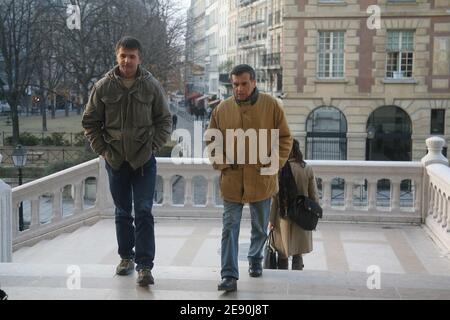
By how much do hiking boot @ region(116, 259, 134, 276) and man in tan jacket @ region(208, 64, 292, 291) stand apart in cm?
91

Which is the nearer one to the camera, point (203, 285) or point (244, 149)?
point (244, 149)

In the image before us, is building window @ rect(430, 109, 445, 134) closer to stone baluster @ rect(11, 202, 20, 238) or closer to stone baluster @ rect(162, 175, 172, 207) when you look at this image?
stone baluster @ rect(162, 175, 172, 207)

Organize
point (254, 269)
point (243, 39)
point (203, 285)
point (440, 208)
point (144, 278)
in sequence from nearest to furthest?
1. point (144, 278)
2. point (203, 285)
3. point (254, 269)
4. point (440, 208)
5. point (243, 39)

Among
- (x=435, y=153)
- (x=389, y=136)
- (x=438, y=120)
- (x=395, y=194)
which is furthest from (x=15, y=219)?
(x=438, y=120)

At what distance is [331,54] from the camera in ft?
108

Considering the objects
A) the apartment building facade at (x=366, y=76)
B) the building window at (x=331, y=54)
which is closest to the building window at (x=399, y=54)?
the apartment building facade at (x=366, y=76)

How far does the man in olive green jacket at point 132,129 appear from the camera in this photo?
5.26m

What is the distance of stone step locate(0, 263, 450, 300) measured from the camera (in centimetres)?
521

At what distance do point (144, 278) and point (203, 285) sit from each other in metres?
0.49

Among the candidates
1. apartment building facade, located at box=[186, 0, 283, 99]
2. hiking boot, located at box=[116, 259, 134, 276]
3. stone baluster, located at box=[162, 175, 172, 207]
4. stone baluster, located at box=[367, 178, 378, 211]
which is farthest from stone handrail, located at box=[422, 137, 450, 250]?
apartment building facade, located at box=[186, 0, 283, 99]

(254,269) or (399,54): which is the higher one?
(399,54)

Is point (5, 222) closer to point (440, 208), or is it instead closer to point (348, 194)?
point (348, 194)

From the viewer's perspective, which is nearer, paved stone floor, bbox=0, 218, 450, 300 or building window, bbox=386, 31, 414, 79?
paved stone floor, bbox=0, 218, 450, 300

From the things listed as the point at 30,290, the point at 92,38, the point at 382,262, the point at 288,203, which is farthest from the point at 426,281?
the point at 92,38
